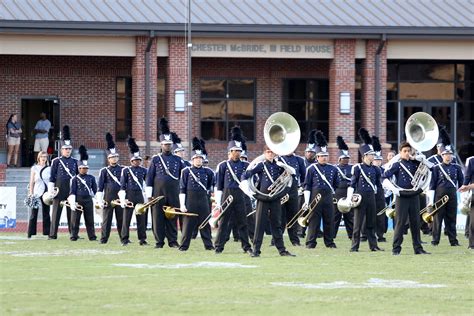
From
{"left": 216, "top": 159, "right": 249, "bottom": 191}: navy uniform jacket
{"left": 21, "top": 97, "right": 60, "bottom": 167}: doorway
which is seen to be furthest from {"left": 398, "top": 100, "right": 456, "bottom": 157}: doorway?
{"left": 216, "top": 159, "right": 249, "bottom": 191}: navy uniform jacket

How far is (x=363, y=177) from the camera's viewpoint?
75.9ft

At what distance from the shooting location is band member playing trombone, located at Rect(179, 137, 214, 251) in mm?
22062

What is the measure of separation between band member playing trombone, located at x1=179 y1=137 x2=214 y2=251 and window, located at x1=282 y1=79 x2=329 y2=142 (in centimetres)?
1994

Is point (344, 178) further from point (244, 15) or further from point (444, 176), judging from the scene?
point (244, 15)

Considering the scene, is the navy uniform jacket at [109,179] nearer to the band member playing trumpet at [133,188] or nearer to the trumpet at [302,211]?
the band member playing trumpet at [133,188]

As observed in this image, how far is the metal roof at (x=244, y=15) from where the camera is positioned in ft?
123

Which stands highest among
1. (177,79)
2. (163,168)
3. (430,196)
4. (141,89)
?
(177,79)

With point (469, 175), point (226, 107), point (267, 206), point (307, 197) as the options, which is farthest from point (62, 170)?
point (226, 107)

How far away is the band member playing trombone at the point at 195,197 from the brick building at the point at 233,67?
48.9 ft

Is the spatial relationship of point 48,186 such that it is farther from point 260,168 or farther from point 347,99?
point 347,99

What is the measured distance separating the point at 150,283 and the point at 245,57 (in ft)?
79.0

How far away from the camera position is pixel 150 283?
51.8 feet

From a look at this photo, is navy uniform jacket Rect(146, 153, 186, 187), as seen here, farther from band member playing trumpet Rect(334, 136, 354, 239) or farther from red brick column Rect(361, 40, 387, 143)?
red brick column Rect(361, 40, 387, 143)

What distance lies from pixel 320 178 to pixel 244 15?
16557mm
